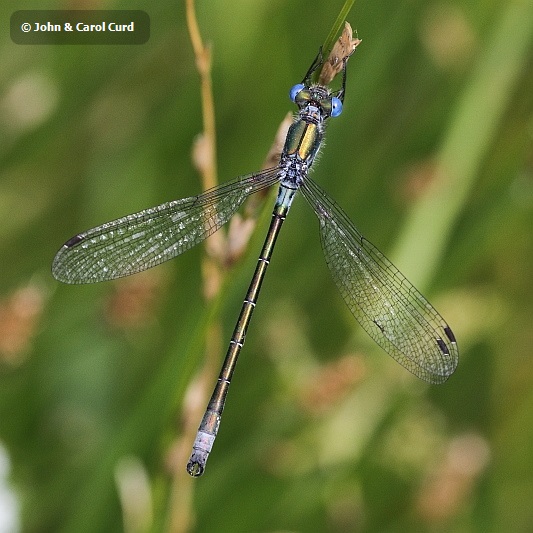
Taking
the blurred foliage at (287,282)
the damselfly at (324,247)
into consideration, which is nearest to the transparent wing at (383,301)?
the damselfly at (324,247)

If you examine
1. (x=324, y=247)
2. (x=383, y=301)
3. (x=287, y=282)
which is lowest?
(x=383, y=301)

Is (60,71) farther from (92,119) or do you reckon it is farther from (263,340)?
(263,340)

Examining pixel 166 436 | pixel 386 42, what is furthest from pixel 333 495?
pixel 386 42

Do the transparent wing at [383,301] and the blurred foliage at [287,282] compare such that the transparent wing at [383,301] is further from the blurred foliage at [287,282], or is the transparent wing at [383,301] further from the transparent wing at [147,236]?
the transparent wing at [147,236]

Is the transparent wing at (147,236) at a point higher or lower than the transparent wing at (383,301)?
higher

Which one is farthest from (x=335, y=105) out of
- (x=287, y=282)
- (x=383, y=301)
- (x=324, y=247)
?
(x=287, y=282)

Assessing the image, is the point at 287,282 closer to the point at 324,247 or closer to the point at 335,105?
the point at 324,247
